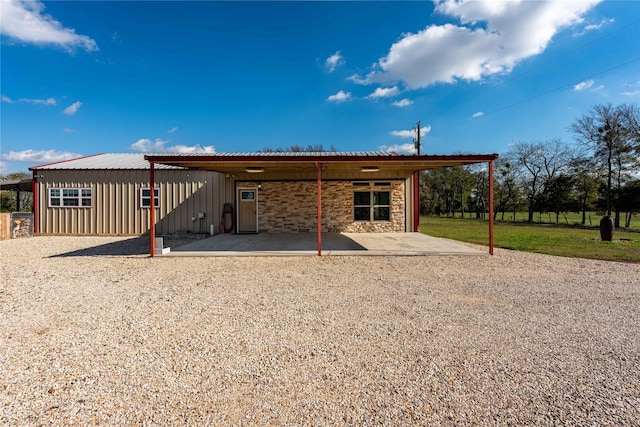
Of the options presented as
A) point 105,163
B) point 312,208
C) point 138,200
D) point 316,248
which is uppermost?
point 105,163

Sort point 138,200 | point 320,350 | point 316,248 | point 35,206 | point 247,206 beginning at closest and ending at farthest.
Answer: point 320,350, point 316,248, point 138,200, point 35,206, point 247,206

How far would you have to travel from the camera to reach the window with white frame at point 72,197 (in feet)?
43.3

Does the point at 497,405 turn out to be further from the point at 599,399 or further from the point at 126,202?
the point at 126,202

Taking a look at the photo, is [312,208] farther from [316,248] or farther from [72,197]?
[72,197]

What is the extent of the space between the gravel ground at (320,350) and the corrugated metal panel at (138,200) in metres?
7.34

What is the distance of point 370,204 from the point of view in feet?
43.5

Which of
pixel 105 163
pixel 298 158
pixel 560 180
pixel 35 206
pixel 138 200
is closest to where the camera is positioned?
pixel 298 158

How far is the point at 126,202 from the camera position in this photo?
1317 cm

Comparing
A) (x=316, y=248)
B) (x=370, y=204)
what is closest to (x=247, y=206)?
(x=370, y=204)

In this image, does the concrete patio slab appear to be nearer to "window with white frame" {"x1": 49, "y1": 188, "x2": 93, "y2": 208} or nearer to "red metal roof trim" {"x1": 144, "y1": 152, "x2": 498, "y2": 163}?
"red metal roof trim" {"x1": 144, "y1": 152, "x2": 498, "y2": 163}

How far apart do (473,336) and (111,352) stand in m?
3.57

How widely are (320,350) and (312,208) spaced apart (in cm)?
1040

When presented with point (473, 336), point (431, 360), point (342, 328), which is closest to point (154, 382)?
point (342, 328)

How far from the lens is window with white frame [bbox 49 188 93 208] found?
519 inches
